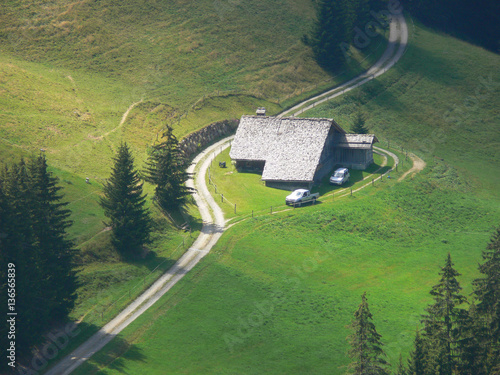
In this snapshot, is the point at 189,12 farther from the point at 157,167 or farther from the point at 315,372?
the point at 315,372

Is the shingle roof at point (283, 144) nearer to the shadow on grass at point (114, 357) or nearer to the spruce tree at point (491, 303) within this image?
the spruce tree at point (491, 303)

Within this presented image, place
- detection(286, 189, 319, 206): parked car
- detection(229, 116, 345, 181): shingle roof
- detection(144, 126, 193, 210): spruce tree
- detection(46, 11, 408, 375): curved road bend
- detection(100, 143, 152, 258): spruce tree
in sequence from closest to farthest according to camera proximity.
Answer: detection(46, 11, 408, 375): curved road bend
detection(100, 143, 152, 258): spruce tree
detection(144, 126, 193, 210): spruce tree
detection(286, 189, 319, 206): parked car
detection(229, 116, 345, 181): shingle roof

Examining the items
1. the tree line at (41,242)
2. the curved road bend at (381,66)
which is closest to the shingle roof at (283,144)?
the tree line at (41,242)

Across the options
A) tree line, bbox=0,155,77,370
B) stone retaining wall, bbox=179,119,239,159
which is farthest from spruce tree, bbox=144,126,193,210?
stone retaining wall, bbox=179,119,239,159

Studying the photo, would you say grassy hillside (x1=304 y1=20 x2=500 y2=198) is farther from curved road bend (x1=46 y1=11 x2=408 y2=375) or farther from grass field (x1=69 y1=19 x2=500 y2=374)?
curved road bend (x1=46 y1=11 x2=408 y2=375)

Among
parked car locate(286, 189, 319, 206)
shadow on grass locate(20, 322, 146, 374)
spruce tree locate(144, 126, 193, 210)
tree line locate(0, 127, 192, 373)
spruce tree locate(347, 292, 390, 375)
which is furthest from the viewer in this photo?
parked car locate(286, 189, 319, 206)

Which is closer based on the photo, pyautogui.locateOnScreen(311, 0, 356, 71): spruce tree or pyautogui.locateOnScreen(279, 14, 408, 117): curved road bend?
pyautogui.locateOnScreen(279, 14, 408, 117): curved road bend
